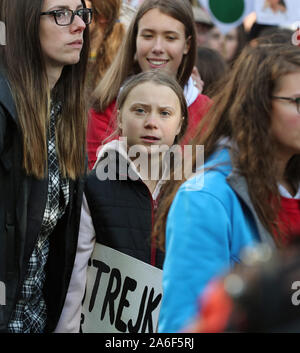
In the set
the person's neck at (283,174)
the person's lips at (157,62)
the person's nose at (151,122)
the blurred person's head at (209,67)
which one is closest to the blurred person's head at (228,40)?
the blurred person's head at (209,67)

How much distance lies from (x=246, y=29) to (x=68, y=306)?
18.3 ft

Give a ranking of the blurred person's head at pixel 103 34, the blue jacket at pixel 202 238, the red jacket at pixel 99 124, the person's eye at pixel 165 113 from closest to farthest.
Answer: the blue jacket at pixel 202 238 < the person's eye at pixel 165 113 < the red jacket at pixel 99 124 < the blurred person's head at pixel 103 34

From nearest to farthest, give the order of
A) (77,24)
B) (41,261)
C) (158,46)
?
(41,261), (77,24), (158,46)

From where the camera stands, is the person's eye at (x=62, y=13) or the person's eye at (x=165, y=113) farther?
the person's eye at (x=165, y=113)

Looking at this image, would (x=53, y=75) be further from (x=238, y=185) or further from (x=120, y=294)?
(x=238, y=185)

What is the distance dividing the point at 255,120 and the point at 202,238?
356 mm

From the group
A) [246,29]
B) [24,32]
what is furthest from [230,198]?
[246,29]

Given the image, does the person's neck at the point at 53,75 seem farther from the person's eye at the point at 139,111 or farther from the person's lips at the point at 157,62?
the person's lips at the point at 157,62

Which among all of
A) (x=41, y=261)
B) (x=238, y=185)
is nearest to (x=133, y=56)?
(x=41, y=261)

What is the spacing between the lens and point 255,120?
1885 mm

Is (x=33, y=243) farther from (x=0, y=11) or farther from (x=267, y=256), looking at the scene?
(x=267, y=256)

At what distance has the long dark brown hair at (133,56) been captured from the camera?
4.10 meters

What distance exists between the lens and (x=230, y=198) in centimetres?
182

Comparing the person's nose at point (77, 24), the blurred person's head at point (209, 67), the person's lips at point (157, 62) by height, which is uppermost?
the person's nose at point (77, 24)
